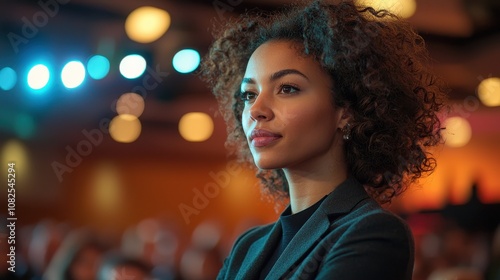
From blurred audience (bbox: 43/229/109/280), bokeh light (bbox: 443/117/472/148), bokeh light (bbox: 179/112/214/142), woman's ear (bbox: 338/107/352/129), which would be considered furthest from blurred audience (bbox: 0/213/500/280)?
bokeh light (bbox: 179/112/214/142)

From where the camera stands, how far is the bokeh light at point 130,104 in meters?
7.44

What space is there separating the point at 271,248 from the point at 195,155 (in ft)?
28.4

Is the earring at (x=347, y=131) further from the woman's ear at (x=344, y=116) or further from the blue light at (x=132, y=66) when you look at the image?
the blue light at (x=132, y=66)

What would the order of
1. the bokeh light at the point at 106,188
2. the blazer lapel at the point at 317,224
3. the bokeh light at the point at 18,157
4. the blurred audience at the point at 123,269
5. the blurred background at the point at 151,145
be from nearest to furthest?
the blazer lapel at the point at 317,224 → the blurred audience at the point at 123,269 → the blurred background at the point at 151,145 → the bokeh light at the point at 18,157 → the bokeh light at the point at 106,188

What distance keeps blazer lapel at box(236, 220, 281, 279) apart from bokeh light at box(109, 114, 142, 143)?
22.1 ft

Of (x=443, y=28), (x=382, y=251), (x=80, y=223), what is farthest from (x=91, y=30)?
(x=382, y=251)

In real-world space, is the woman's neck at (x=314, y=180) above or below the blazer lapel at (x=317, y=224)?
above

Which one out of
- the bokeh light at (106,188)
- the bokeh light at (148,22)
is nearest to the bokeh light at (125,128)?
the bokeh light at (106,188)

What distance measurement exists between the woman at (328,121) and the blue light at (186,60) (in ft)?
12.7

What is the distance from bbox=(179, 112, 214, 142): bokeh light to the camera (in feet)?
28.4

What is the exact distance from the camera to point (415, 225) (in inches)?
316

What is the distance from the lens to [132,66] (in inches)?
231

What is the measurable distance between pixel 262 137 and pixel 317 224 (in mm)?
215

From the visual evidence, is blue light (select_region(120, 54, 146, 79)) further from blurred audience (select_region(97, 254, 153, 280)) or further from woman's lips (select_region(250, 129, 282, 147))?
woman's lips (select_region(250, 129, 282, 147))
